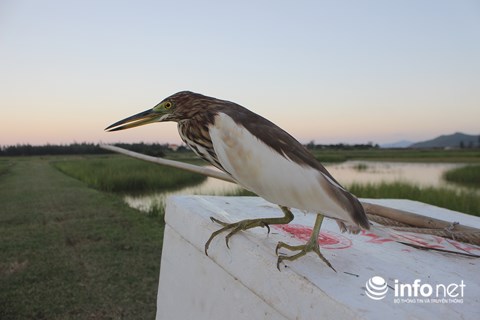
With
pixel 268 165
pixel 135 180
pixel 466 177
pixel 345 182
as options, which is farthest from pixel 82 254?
pixel 466 177

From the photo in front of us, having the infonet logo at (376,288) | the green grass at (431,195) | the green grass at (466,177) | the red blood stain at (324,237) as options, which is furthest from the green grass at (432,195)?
the green grass at (466,177)

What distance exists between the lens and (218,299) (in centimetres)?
163

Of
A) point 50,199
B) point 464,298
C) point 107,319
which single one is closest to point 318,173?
point 464,298

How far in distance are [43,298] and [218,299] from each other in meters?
2.79

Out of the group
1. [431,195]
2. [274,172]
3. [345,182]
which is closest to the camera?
[274,172]

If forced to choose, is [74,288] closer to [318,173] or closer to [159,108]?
[159,108]

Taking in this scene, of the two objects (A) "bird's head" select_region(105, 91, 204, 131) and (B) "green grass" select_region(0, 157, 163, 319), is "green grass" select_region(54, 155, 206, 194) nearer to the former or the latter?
(B) "green grass" select_region(0, 157, 163, 319)

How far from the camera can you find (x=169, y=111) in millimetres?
1647

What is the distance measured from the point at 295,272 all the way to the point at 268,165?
14.3 inches

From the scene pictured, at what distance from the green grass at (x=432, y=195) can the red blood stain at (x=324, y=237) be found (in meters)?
6.39

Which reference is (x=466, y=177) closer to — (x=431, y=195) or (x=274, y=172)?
(x=431, y=195)

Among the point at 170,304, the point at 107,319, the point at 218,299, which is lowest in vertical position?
the point at 107,319

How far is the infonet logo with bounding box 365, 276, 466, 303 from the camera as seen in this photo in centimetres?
107

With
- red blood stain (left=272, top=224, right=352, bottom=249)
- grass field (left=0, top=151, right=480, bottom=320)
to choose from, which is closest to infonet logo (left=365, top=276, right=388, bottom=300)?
red blood stain (left=272, top=224, right=352, bottom=249)
